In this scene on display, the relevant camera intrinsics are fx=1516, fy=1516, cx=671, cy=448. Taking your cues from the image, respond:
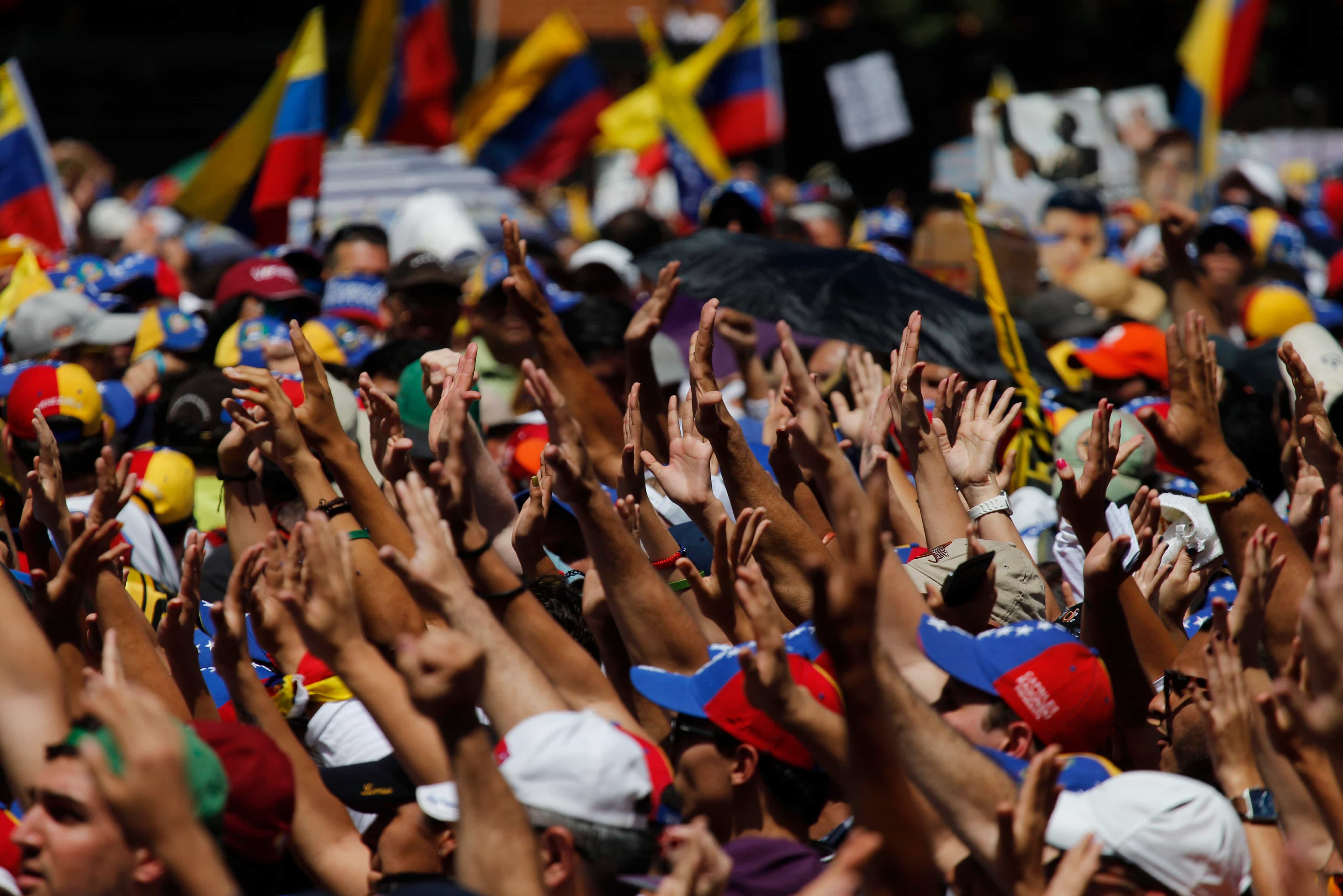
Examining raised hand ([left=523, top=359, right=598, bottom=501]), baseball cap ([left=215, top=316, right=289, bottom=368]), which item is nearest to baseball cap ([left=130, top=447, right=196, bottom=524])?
baseball cap ([left=215, top=316, right=289, bottom=368])

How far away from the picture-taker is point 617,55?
22250 millimetres

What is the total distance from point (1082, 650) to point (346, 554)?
57.0 inches

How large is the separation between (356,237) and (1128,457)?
5.38 metres

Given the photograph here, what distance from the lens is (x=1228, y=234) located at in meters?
8.60

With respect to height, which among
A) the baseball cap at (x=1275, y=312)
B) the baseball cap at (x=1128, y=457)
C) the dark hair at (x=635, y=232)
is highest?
the baseball cap at (x=1128, y=457)

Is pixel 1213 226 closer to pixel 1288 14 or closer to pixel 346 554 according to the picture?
pixel 346 554

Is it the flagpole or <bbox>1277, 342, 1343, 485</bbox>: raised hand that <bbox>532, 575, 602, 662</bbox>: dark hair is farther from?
the flagpole

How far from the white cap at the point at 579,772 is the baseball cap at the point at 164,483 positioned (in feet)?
8.27

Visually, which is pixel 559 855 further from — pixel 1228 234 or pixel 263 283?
pixel 1228 234

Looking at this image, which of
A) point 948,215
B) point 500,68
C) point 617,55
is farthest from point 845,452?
point 617,55

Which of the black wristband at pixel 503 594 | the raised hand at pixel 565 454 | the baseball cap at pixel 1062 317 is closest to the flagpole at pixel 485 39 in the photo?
the baseball cap at pixel 1062 317

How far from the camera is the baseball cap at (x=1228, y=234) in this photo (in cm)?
860

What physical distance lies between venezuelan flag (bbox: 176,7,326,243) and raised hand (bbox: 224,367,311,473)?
5.19m

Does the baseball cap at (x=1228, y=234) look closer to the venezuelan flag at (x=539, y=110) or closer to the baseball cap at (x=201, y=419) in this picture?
the venezuelan flag at (x=539, y=110)
